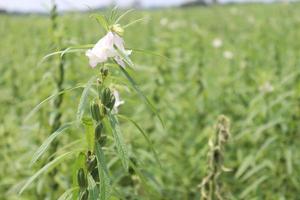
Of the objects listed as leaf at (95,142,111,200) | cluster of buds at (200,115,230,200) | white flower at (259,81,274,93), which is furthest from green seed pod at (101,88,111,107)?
white flower at (259,81,274,93)

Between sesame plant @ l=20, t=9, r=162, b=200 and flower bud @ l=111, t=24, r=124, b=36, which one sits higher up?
flower bud @ l=111, t=24, r=124, b=36

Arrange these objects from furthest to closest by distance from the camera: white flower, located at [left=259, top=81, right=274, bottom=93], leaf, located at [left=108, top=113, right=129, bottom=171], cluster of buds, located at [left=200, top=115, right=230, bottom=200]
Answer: white flower, located at [left=259, top=81, right=274, bottom=93] < cluster of buds, located at [left=200, top=115, right=230, bottom=200] < leaf, located at [left=108, top=113, right=129, bottom=171]

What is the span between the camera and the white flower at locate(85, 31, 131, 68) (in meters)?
1.33

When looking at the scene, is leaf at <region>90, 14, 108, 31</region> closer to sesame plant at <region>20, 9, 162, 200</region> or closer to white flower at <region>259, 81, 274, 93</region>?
sesame plant at <region>20, 9, 162, 200</region>

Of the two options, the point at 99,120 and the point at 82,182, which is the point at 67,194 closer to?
the point at 82,182

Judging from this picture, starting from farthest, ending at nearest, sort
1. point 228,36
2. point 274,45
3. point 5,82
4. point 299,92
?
point 228,36 < point 274,45 < point 5,82 < point 299,92

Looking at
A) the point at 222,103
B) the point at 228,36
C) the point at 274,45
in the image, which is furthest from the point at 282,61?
the point at 228,36

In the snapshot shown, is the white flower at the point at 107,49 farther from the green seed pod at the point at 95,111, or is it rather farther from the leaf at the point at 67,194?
the leaf at the point at 67,194

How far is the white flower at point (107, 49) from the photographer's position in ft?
4.36

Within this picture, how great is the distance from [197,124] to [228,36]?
19.6 ft

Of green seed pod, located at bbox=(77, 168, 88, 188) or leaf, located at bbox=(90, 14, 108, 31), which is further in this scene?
green seed pod, located at bbox=(77, 168, 88, 188)

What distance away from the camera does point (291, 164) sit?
3066 mm

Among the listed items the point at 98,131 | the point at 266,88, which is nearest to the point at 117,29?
the point at 98,131

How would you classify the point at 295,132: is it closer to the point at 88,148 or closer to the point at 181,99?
the point at 181,99
